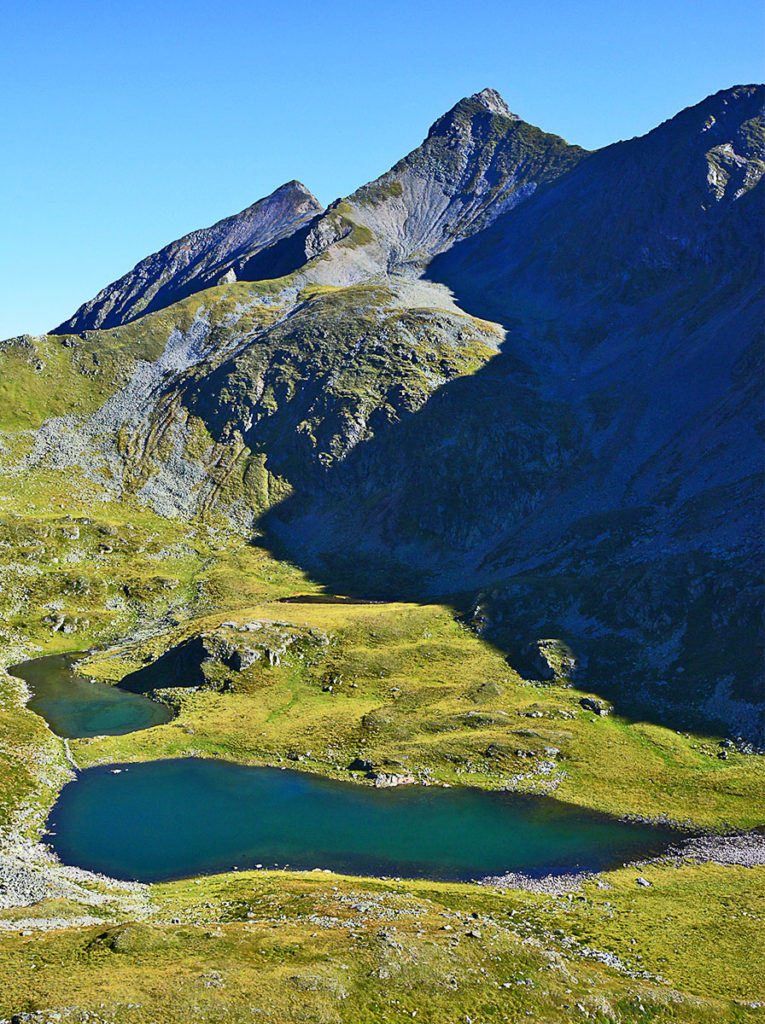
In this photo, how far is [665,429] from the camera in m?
173

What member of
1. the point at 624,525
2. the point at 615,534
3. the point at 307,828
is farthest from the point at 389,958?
the point at 624,525

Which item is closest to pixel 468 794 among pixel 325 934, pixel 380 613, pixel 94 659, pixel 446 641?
pixel 325 934

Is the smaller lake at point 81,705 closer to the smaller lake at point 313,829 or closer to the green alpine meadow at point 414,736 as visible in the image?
the green alpine meadow at point 414,736

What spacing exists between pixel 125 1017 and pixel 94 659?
317ft

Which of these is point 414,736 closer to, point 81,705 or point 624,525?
point 81,705

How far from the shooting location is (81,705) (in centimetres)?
10162

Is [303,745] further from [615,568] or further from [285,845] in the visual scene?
[615,568]

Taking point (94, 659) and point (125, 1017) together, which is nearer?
point (125, 1017)

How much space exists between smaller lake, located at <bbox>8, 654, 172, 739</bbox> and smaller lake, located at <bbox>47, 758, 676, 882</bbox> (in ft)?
49.2

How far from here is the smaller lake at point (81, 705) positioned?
94.4 meters

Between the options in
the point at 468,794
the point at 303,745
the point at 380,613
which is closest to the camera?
the point at 468,794

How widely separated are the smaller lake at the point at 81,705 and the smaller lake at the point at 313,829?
15.0 metres

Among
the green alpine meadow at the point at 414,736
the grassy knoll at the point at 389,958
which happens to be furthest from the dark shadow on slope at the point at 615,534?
the grassy knoll at the point at 389,958

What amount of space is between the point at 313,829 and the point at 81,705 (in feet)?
164
